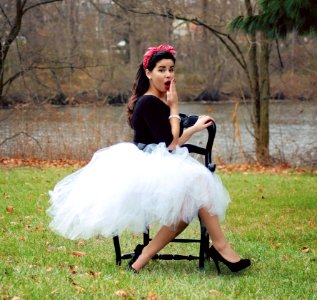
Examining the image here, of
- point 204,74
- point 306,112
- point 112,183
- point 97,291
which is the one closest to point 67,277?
point 97,291

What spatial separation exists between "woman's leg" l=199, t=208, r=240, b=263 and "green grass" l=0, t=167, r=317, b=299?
154 millimetres

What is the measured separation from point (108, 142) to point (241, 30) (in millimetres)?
8171

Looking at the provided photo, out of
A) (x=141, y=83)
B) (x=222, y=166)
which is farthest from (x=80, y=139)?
(x=141, y=83)

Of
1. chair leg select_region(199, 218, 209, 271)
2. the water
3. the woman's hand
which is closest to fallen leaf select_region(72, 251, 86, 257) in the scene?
chair leg select_region(199, 218, 209, 271)

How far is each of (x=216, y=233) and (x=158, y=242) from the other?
0.41 m

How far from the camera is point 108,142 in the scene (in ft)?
50.0

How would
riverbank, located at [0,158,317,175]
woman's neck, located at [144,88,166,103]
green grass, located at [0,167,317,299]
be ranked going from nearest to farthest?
green grass, located at [0,167,317,299] → woman's neck, located at [144,88,166,103] → riverbank, located at [0,158,317,175]

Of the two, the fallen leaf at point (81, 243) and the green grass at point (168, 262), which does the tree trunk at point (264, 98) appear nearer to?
the green grass at point (168, 262)

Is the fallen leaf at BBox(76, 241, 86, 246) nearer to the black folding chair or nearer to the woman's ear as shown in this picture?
the black folding chair

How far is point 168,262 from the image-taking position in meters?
4.97

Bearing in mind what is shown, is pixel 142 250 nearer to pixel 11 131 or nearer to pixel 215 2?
pixel 11 131

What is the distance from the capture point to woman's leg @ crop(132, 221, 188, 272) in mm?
4336

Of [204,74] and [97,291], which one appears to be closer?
[97,291]

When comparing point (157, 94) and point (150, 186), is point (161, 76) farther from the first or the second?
point (150, 186)
